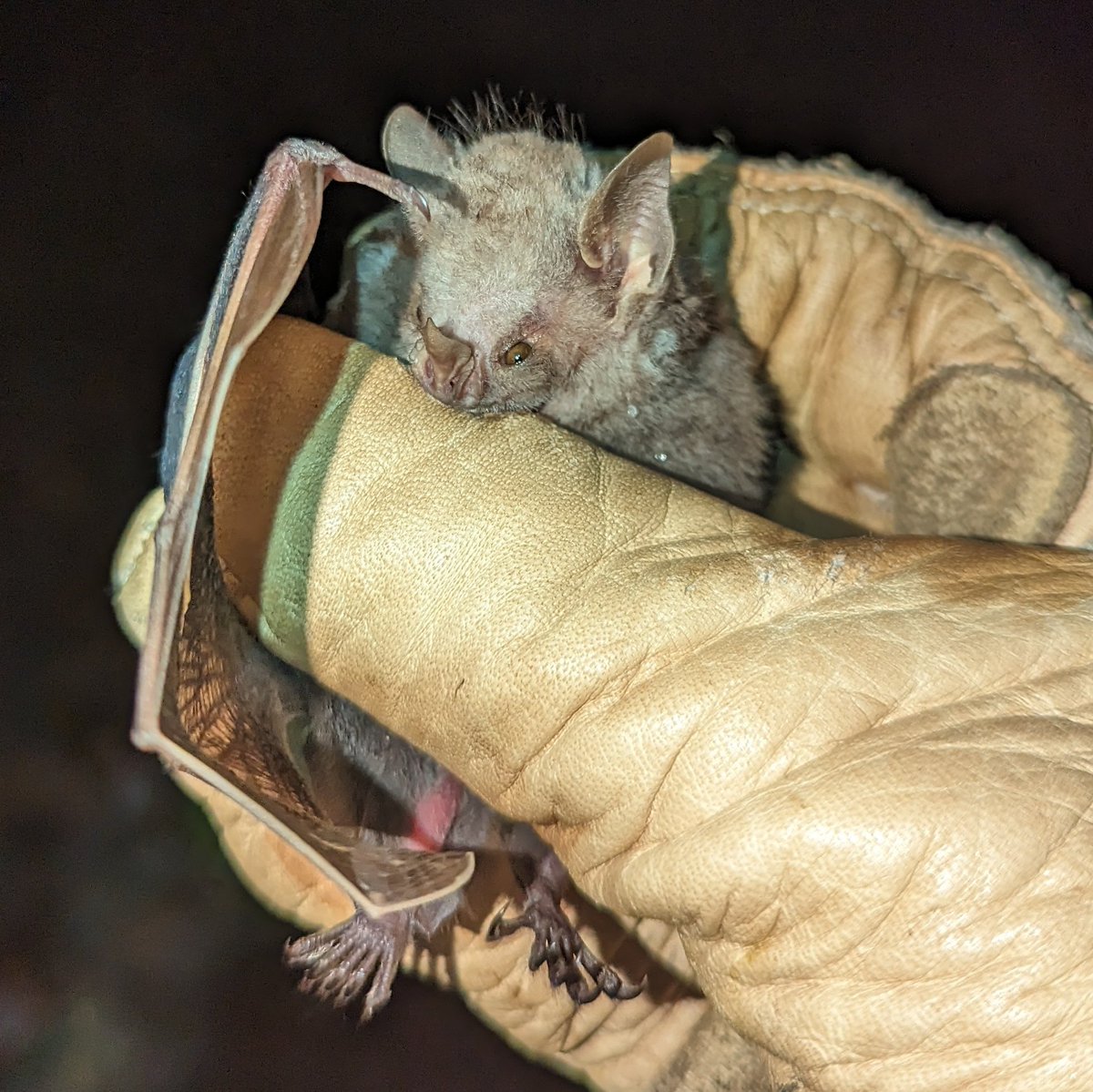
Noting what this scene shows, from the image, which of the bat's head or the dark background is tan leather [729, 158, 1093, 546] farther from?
the dark background

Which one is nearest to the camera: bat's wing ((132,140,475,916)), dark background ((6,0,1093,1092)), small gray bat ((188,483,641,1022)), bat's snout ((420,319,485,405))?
bat's wing ((132,140,475,916))

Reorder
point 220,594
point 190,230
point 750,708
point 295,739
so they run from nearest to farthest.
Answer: point 750,708, point 220,594, point 295,739, point 190,230

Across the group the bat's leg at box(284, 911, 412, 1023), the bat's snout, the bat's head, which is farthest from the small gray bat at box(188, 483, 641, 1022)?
the bat's head

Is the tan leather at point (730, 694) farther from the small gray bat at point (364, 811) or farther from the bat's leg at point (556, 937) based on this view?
the bat's leg at point (556, 937)

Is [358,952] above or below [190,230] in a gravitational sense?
below

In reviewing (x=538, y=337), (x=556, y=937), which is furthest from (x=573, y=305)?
(x=556, y=937)

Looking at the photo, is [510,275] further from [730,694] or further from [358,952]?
[358,952]

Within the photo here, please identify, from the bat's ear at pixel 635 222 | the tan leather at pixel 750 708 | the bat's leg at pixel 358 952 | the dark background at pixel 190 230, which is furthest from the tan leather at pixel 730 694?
the dark background at pixel 190 230
